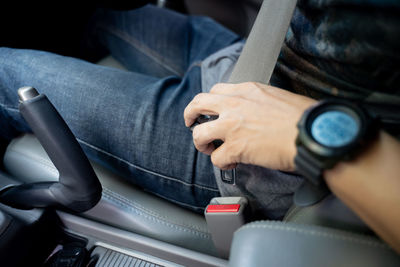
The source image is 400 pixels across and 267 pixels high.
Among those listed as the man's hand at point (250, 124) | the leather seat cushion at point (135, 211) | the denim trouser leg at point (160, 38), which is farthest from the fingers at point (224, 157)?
the denim trouser leg at point (160, 38)

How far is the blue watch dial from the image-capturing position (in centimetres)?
40

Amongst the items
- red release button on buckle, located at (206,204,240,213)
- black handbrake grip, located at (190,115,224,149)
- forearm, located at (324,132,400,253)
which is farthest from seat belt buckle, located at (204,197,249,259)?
forearm, located at (324,132,400,253)

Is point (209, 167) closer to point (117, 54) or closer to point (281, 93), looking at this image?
point (281, 93)

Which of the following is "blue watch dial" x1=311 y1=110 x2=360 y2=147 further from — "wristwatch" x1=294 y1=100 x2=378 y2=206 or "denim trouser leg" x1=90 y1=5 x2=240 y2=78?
"denim trouser leg" x1=90 y1=5 x2=240 y2=78

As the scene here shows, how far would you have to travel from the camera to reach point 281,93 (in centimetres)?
52

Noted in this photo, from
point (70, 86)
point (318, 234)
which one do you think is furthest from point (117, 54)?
point (318, 234)

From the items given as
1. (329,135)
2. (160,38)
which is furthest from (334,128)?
(160,38)

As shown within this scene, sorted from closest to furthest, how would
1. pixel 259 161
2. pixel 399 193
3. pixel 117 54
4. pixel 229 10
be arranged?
pixel 399 193
pixel 259 161
pixel 117 54
pixel 229 10

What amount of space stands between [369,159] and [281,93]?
17 cm

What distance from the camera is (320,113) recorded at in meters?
0.42

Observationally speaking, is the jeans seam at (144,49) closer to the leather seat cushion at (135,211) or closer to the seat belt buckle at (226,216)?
the leather seat cushion at (135,211)

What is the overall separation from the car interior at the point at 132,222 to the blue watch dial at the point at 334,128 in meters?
0.10

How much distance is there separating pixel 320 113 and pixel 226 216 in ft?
0.84

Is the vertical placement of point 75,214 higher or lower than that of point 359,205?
lower
